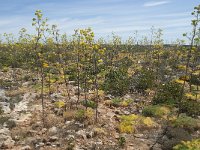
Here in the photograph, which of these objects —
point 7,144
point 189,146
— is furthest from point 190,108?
point 7,144

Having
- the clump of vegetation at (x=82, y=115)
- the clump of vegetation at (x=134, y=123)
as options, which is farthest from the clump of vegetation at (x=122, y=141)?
the clump of vegetation at (x=82, y=115)

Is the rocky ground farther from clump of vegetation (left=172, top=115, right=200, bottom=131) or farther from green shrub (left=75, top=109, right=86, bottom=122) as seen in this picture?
clump of vegetation (left=172, top=115, right=200, bottom=131)

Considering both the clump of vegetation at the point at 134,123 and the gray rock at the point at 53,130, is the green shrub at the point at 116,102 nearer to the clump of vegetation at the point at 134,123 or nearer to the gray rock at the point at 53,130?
the clump of vegetation at the point at 134,123

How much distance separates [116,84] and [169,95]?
336 centimetres

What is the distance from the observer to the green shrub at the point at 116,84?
17.2m

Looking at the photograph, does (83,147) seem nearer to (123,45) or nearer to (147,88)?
(147,88)

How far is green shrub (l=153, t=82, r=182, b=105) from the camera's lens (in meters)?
15.1

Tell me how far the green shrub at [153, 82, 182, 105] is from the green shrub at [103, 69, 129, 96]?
6.52 feet

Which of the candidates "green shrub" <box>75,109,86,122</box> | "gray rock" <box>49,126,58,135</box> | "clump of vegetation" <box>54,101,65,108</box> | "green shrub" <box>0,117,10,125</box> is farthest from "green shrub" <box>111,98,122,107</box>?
"green shrub" <box>0,117,10,125</box>

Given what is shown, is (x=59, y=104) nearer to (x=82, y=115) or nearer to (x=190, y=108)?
(x=82, y=115)

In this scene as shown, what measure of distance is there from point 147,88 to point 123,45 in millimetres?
18297

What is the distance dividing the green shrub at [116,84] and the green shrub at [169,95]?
1.99m

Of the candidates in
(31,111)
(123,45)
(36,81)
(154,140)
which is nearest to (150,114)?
(154,140)

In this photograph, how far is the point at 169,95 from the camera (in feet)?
51.1
